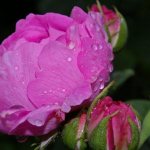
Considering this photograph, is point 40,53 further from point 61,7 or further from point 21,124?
point 61,7

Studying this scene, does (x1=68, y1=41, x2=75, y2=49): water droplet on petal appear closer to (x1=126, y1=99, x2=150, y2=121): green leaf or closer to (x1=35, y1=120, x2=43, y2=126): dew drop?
(x1=35, y1=120, x2=43, y2=126): dew drop

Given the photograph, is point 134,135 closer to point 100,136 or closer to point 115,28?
point 100,136

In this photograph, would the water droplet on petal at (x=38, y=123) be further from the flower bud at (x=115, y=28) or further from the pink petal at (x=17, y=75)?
the flower bud at (x=115, y=28)

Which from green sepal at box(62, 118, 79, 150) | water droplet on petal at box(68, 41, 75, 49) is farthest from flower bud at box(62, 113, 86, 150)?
water droplet on petal at box(68, 41, 75, 49)

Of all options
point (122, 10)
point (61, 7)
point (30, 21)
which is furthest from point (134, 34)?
point (30, 21)

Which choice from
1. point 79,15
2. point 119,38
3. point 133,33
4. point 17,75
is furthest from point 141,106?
point 133,33

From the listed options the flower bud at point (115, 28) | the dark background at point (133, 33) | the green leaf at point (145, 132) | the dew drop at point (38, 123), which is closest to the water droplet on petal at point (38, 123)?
the dew drop at point (38, 123)
